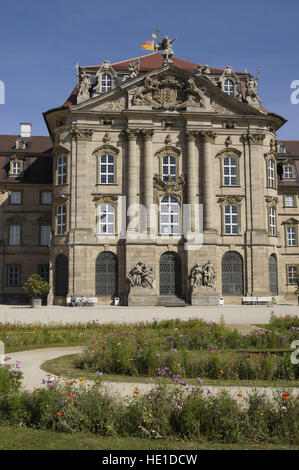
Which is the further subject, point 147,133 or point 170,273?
point 147,133

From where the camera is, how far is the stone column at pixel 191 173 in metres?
45.1

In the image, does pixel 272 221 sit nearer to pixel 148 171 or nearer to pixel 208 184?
pixel 208 184

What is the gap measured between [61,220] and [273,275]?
68.0 ft

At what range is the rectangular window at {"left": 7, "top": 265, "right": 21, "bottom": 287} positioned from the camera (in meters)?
51.3

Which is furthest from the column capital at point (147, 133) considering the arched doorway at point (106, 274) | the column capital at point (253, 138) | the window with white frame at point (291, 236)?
the window with white frame at point (291, 236)

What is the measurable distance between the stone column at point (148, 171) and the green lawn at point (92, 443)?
1413 inches

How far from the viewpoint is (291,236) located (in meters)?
55.2

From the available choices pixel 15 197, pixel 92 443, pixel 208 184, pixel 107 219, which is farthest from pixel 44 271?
pixel 92 443

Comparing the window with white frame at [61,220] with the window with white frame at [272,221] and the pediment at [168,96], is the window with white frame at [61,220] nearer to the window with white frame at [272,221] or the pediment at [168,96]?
the pediment at [168,96]

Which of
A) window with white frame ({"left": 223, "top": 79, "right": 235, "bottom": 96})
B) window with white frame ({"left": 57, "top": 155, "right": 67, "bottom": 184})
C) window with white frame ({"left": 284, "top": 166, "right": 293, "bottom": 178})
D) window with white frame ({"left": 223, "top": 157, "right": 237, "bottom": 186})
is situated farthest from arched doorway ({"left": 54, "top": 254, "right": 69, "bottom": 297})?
window with white frame ({"left": 284, "top": 166, "right": 293, "bottom": 178})

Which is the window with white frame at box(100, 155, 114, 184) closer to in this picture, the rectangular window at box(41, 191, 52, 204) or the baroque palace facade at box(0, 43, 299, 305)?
the baroque palace facade at box(0, 43, 299, 305)

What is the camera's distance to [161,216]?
4522 centimetres

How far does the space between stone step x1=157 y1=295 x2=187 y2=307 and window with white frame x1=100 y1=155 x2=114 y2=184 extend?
38.0 ft
